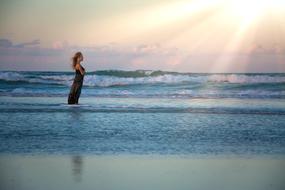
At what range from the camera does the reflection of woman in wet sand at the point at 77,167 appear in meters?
3.39

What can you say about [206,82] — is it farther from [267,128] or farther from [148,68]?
[267,128]

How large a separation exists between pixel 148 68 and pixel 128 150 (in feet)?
17.0

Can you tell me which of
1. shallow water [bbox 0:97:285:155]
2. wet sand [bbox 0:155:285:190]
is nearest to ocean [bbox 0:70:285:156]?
shallow water [bbox 0:97:285:155]

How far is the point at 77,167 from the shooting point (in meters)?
3.68

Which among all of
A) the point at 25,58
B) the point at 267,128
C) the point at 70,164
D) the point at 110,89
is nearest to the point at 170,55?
the point at 110,89

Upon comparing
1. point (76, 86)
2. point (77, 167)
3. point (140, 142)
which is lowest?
point (77, 167)

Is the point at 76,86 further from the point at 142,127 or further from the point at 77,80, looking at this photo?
the point at 142,127

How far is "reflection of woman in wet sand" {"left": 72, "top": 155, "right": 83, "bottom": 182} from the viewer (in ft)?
11.1

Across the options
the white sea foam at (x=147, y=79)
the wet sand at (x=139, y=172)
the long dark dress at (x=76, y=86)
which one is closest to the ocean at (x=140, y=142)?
the wet sand at (x=139, y=172)

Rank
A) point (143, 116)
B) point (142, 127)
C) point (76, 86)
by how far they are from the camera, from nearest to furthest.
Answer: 1. point (142, 127)
2. point (143, 116)
3. point (76, 86)

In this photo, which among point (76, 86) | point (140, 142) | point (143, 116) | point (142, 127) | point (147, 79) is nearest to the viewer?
point (140, 142)

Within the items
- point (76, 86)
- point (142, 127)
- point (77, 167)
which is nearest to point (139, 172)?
point (77, 167)

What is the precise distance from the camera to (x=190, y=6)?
730 centimetres

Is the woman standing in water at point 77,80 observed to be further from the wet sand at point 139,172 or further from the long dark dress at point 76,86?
the wet sand at point 139,172
